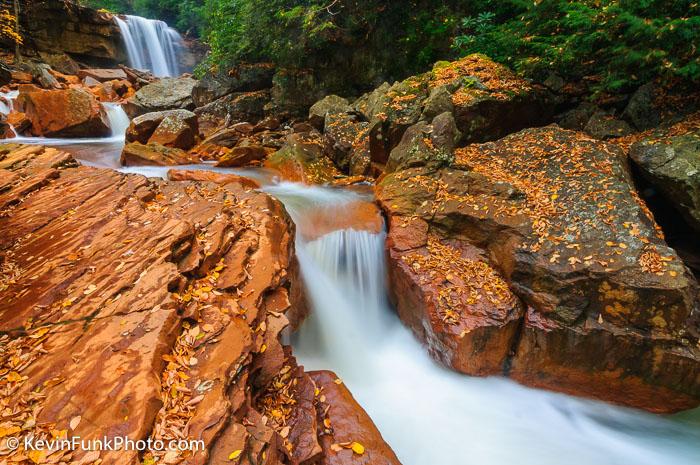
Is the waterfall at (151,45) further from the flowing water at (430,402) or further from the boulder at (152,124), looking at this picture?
the flowing water at (430,402)

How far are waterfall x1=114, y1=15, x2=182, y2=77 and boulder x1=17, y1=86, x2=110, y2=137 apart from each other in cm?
1300

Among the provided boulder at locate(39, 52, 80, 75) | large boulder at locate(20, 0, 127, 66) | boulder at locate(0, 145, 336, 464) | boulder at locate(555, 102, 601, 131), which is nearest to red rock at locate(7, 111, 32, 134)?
boulder at locate(0, 145, 336, 464)

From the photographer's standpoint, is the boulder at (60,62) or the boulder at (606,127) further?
the boulder at (60,62)

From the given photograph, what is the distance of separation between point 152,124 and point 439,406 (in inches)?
466

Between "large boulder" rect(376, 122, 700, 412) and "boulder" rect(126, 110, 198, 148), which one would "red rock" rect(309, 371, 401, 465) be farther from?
"boulder" rect(126, 110, 198, 148)

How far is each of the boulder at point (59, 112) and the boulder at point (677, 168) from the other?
1595cm

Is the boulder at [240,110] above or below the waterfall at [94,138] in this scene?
above

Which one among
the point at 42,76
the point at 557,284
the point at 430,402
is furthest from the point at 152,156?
the point at 42,76

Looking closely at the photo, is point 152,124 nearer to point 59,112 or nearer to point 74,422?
point 59,112

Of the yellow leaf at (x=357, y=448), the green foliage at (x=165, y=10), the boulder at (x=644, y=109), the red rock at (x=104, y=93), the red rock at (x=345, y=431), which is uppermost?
the green foliage at (x=165, y=10)

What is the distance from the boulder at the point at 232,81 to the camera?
1369 cm

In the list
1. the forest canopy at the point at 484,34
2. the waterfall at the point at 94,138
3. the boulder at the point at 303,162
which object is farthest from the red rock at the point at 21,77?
the boulder at the point at 303,162

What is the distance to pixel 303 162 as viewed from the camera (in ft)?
29.7

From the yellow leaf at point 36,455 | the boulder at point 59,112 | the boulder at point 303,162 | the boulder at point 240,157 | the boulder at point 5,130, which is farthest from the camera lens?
the boulder at point 59,112
